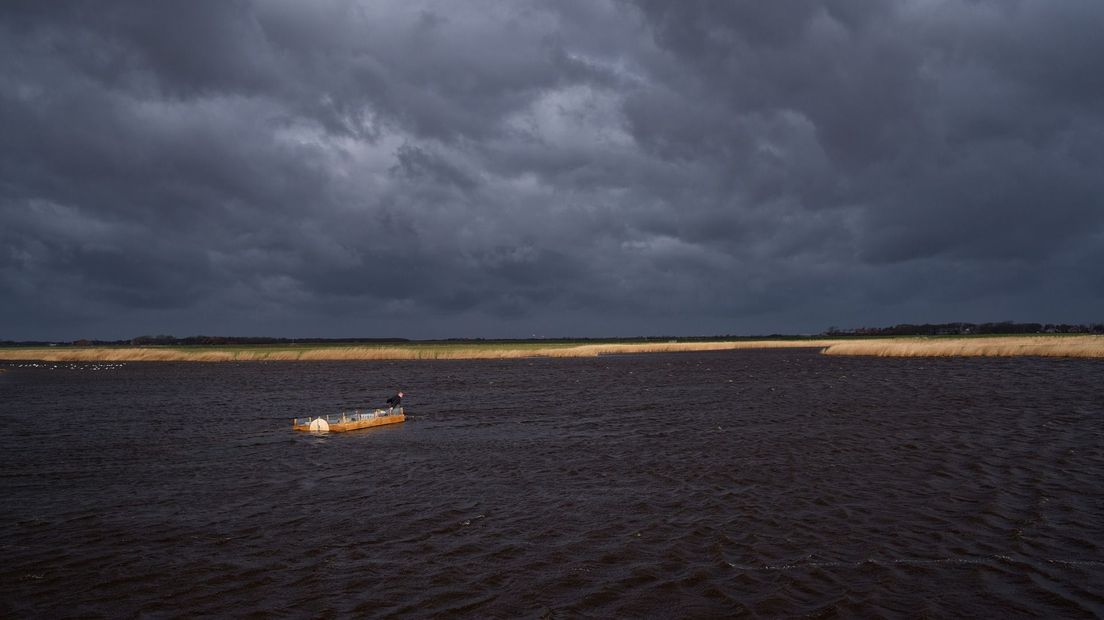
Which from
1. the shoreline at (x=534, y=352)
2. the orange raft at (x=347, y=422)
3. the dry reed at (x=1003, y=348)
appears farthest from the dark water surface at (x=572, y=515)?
the shoreline at (x=534, y=352)

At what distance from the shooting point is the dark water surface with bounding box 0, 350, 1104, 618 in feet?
32.1

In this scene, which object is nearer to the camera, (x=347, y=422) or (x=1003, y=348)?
(x=347, y=422)

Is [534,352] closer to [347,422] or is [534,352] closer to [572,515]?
[347,422]

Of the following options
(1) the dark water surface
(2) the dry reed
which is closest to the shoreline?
(2) the dry reed

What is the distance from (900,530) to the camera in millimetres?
12453

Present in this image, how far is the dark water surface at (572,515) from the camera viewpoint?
9797mm

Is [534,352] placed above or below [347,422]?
above

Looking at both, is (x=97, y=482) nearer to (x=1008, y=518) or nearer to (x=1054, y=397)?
(x=1008, y=518)

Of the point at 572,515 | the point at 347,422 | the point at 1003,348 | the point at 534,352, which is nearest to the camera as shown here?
the point at 572,515

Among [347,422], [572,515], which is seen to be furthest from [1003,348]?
[572,515]

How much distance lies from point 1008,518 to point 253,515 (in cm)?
1490

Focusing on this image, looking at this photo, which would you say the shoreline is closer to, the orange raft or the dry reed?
the dry reed

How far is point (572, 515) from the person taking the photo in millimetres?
13961

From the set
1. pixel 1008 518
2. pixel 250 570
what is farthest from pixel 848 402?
pixel 250 570
